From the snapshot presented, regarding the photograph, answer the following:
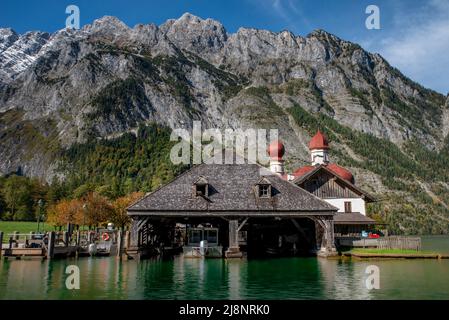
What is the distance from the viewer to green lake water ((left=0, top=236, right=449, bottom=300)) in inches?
871

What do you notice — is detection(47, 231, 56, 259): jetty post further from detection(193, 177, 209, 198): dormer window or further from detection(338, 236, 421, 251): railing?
detection(338, 236, 421, 251): railing

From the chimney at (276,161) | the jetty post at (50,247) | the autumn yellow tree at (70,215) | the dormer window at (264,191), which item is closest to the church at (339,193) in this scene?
the chimney at (276,161)

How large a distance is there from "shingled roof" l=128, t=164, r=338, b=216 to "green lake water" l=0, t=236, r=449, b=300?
14.5ft

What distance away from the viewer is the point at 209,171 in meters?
44.2

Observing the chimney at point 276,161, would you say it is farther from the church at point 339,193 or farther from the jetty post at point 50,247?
the jetty post at point 50,247

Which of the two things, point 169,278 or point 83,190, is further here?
point 83,190

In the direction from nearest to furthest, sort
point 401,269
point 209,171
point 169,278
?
point 169,278 → point 401,269 → point 209,171

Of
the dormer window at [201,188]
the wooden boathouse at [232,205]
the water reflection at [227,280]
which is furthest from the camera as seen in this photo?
the dormer window at [201,188]

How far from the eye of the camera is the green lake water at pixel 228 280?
22.1 meters

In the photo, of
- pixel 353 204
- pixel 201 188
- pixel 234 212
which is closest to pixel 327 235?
pixel 234 212

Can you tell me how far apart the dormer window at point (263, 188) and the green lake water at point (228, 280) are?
6165mm

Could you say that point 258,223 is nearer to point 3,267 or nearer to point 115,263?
point 115,263

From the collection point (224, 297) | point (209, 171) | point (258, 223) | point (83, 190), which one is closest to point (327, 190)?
point (258, 223)
